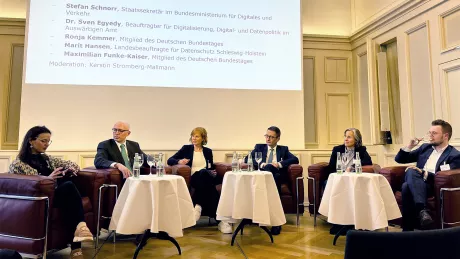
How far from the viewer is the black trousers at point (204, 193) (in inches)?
140

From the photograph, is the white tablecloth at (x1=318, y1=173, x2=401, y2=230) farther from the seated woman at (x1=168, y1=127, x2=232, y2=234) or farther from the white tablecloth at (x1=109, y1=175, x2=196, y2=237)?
the white tablecloth at (x1=109, y1=175, x2=196, y2=237)

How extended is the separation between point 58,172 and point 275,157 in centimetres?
236

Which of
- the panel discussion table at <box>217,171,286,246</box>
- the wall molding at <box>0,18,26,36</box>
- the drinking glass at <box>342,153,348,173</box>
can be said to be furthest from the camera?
the wall molding at <box>0,18,26,36</box>

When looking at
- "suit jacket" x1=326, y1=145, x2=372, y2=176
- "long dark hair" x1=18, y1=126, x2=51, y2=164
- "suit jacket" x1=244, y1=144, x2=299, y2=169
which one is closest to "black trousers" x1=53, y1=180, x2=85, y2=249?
"long dark hair" x1=18, y1=126, x2=51, y2=164

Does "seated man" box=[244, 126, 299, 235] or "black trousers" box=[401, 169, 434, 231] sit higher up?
"seated man" box=[244, 126, 299, 235]

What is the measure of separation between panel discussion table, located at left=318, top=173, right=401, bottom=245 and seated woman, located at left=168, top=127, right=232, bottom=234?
110 centimetres

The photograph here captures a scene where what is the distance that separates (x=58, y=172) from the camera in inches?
97.7

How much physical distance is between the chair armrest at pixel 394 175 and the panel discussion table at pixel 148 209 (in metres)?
2.07

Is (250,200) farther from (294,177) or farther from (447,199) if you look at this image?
(447,199)

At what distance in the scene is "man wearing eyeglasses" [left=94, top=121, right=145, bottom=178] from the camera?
10.5 feet

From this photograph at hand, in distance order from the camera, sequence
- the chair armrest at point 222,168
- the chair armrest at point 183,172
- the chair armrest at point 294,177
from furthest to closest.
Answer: the chair armrest at point 222,168
the chair armrest at point 294,177
the chair armrest at point 183,172

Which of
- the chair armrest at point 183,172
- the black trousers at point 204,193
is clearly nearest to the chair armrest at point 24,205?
the chair armrest at point 183,172

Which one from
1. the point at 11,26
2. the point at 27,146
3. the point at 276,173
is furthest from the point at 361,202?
the point at 11,26

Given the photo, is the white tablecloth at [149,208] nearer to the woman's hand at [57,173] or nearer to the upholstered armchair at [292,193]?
the woman's hand at [57,173]
